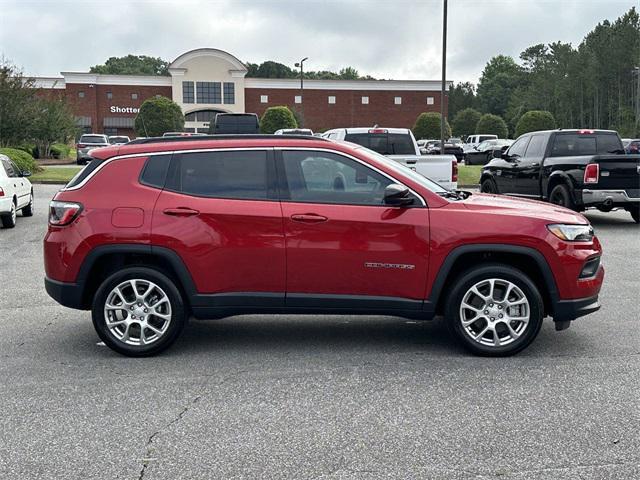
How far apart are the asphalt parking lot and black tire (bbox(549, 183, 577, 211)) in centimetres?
700

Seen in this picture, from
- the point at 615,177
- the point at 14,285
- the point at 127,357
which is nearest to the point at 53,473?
the point at 127,357

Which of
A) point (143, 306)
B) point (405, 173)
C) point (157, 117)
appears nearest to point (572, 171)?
point (405, 173)

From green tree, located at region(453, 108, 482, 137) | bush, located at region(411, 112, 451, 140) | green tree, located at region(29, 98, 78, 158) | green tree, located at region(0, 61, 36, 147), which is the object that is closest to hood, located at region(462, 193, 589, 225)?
green tree, located at region(0, 61, 36, 147)

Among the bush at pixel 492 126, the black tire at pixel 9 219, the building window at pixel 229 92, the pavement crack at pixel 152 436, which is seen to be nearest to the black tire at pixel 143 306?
the pavement crack at pixel 152 436

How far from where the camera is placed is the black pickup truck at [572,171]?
13258 millimetres

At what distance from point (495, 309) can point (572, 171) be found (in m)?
9.00

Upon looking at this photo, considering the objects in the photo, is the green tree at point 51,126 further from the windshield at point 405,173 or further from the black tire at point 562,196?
the windshield at point 405,173

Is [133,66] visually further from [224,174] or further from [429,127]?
[224,174]

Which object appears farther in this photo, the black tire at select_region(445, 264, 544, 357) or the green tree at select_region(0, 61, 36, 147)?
the green tree at select_region(0, 61, 36, 147)

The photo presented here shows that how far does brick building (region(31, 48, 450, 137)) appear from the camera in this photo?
73.1 m

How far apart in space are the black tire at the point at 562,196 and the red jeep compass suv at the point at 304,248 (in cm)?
822

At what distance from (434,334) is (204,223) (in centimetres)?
237

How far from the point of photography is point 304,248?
17.9ft

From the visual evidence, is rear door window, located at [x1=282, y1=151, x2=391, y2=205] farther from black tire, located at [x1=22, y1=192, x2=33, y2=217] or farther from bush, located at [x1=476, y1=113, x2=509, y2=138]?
bush, located at [x1=476, y1=113, x2=509, y2=138]
